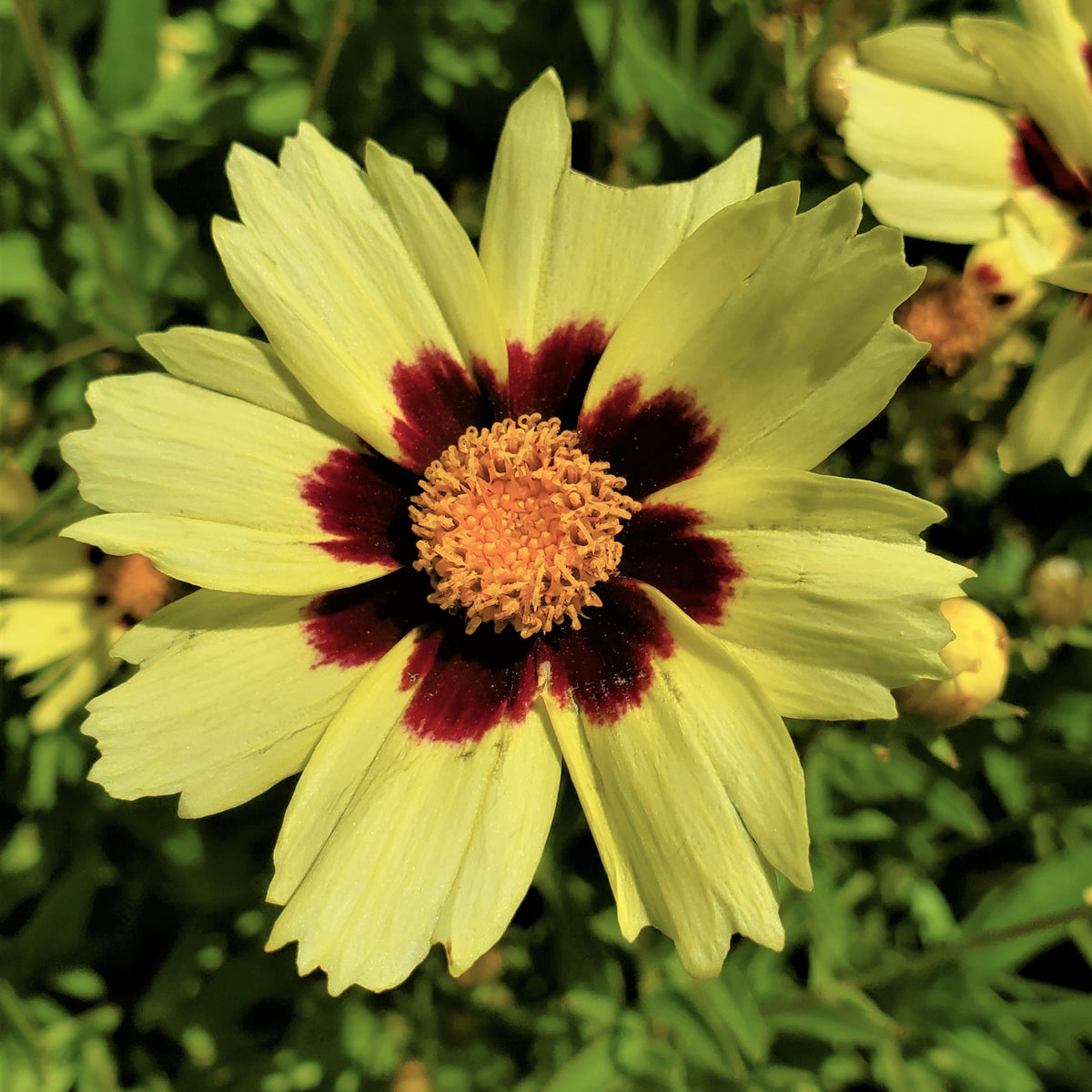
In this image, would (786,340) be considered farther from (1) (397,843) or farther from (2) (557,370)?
(1) (397,843)

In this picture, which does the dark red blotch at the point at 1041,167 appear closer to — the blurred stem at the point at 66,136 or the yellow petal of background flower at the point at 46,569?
the blurred stem at the point at 66,136

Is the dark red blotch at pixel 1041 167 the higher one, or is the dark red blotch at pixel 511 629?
the dark red blotch at pixel 1041 167

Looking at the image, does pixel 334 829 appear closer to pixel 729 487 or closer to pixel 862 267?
pixel 729 487

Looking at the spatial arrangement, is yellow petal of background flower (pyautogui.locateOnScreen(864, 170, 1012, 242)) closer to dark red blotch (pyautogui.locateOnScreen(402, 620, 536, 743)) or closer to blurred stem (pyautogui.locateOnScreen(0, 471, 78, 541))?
dark red blotch (pyautogui.locateOnScreen(402, 620, 536, 743))

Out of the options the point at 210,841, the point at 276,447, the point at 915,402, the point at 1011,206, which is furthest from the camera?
the point at 915,402

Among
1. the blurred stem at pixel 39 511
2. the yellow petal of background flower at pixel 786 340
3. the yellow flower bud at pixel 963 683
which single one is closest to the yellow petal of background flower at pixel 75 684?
the blurred stem at pixel 39 511

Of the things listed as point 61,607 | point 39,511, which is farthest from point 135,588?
point 39,511

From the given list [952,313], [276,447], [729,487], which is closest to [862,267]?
[729,487]
